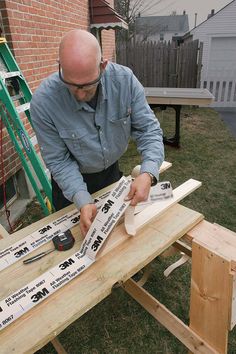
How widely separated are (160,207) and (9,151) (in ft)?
8.93

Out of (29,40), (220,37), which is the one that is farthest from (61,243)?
(220,37)

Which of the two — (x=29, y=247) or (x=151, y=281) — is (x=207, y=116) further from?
(x=29, y=247)

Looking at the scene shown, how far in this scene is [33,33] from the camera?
439 cm

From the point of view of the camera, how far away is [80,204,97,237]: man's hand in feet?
5.41

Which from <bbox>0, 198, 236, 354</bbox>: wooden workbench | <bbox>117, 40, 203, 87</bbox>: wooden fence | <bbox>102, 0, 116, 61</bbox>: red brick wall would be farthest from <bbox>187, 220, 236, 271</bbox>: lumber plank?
<bbox>117, 40, 203, 87</bbox>: wooden fence

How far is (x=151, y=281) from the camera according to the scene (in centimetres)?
294

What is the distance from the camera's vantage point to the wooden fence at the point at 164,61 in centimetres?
1033

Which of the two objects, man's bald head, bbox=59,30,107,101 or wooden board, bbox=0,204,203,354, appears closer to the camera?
wooden board, bbox=0,204,203,354

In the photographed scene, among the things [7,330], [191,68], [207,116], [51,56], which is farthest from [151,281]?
[191,68]

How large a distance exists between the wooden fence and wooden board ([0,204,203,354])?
9.69 m

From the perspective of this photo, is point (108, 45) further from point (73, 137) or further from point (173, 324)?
point (173, 324)

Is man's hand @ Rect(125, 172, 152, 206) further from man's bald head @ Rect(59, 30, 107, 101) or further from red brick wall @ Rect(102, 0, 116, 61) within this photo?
red brick wall @ Rect(102, 0, 116, 61)

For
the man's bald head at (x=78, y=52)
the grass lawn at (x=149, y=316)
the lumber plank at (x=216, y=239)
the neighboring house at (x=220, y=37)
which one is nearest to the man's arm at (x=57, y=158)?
the man's bald head at (x=78, y=52)

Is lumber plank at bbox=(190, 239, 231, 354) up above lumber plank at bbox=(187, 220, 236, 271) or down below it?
below
